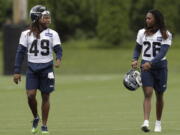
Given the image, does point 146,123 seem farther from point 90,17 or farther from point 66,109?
point 90,17

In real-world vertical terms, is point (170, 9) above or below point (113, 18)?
above

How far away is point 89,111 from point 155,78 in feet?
18.1

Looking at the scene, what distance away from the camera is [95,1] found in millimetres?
61094

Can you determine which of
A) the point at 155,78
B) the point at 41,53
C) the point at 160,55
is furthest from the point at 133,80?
the point at 41,53

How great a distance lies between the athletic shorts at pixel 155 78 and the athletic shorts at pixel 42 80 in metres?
1.71

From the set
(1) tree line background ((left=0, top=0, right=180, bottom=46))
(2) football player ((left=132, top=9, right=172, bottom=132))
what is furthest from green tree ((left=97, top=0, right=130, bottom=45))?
(2) football player ((left=132, top=9, right=172, bottom=132))

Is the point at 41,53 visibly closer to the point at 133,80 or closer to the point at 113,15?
the point at 133,80

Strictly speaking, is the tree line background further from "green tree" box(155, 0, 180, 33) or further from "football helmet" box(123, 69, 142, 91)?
"football helmet" box(123, 69, 142, 91)

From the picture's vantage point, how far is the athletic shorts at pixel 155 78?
15180 mm

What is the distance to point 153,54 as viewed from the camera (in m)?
15.1

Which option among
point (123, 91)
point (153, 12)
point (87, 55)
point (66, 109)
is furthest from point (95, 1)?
point (153, 12)

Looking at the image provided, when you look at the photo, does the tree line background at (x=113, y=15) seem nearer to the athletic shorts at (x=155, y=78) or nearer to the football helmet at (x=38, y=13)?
the athletic shorts at (x=155, y=78)

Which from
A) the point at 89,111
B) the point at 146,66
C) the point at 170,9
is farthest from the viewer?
the point at 170,9

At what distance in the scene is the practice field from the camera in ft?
51.9
